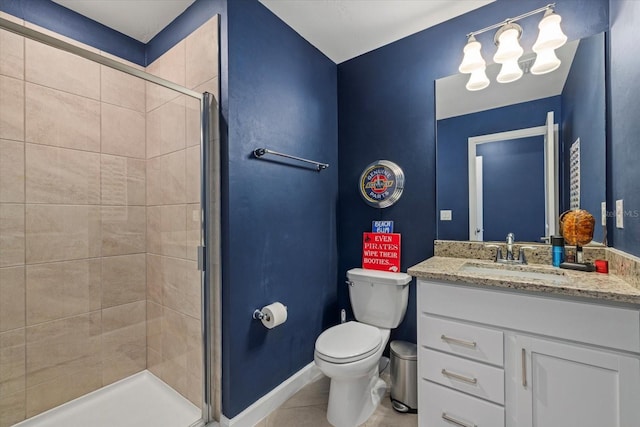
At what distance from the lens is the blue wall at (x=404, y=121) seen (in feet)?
5.98

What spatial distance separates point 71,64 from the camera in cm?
164

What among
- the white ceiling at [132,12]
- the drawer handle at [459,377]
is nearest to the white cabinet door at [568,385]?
the drawer handle at [459,377]

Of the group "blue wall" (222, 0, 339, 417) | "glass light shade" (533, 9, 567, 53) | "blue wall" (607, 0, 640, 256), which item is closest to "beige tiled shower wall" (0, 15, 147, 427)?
"blue wall" (222, 0, 339, 417)

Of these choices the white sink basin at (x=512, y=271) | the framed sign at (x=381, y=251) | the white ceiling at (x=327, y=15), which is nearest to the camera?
the white sink basin at (x=512, y=271)

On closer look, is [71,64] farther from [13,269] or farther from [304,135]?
[304,135]

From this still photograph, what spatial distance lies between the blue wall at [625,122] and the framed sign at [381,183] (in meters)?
1.06

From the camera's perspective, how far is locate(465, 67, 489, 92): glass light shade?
169 centimetres

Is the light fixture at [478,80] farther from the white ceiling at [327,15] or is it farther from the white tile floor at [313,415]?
the white tile floor at [313,415]

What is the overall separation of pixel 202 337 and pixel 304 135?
141 cm

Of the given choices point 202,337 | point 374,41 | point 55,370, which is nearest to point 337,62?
point 374,41

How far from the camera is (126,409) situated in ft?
5.50

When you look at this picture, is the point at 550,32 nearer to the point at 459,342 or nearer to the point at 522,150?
the point at 522,150

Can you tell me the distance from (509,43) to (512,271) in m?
1.26

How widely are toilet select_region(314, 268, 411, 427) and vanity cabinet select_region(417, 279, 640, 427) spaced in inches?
12.9
